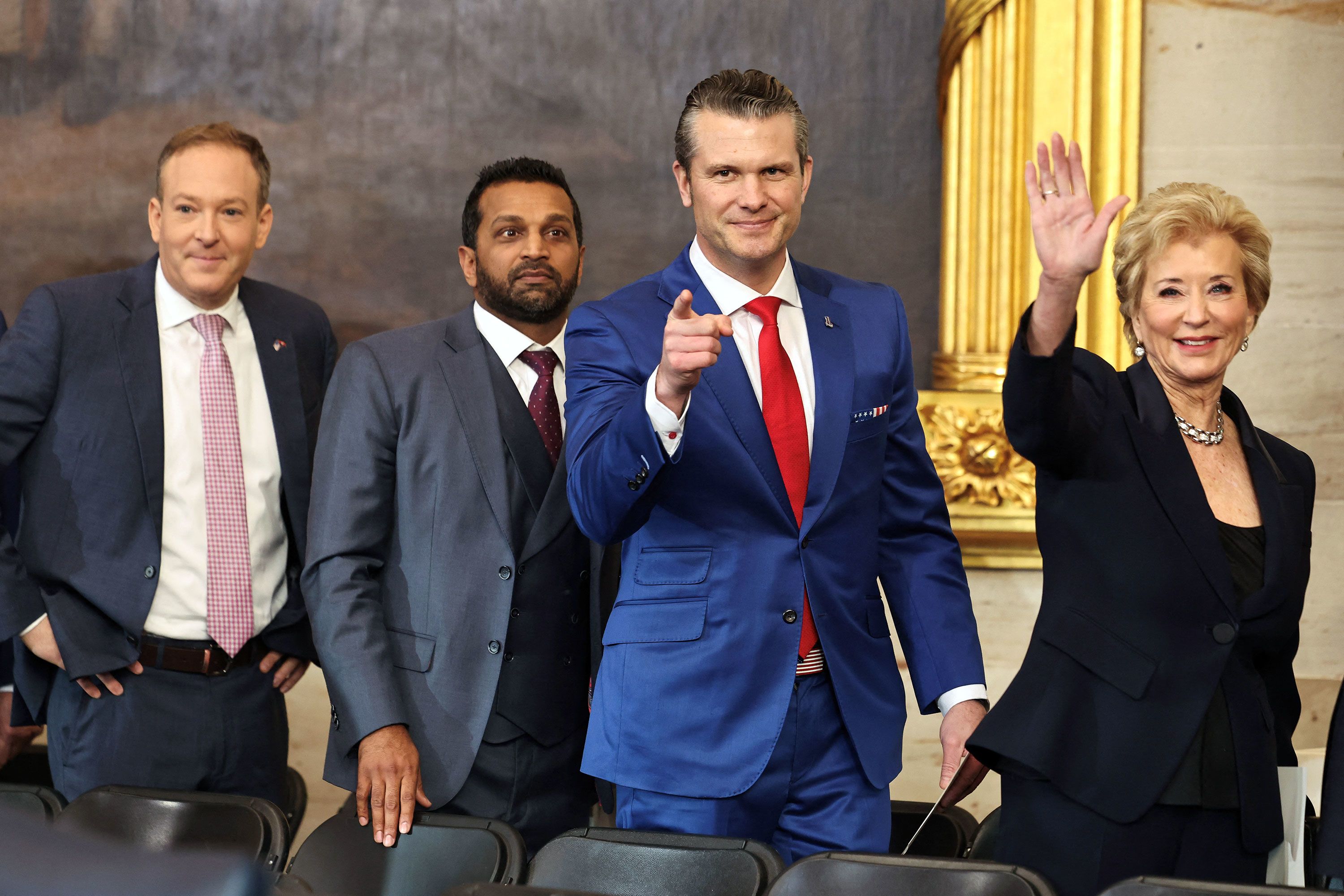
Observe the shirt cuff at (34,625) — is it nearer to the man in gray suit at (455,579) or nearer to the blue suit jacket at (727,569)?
the man in gray suit at (455,579)

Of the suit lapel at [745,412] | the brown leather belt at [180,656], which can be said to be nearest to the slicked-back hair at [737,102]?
the suit lapel at [745,412]

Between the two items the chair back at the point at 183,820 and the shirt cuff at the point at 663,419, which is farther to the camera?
the chair back at the point at 183,820

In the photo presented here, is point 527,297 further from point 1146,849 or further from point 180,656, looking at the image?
point 1146,849

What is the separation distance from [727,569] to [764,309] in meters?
0.45

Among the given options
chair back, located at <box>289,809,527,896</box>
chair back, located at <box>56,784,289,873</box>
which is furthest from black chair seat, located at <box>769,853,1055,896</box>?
chair back, located at <box>56,784,289,873</box>

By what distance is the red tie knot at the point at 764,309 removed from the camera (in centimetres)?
232

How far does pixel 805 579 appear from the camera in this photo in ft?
7.32

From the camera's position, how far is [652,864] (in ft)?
6.72

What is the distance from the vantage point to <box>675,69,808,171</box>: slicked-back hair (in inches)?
89.6

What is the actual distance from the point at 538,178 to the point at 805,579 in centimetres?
124

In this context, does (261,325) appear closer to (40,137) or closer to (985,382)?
(40,137)

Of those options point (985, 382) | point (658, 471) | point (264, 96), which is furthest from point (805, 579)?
point (264, 96)

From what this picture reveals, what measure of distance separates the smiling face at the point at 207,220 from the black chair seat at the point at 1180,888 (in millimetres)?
2249

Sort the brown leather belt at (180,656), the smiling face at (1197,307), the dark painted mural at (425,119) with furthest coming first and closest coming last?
the dark painted mural at (425,119) → the brown leather belt at (180,656) → the smiling face at (1197,307)
